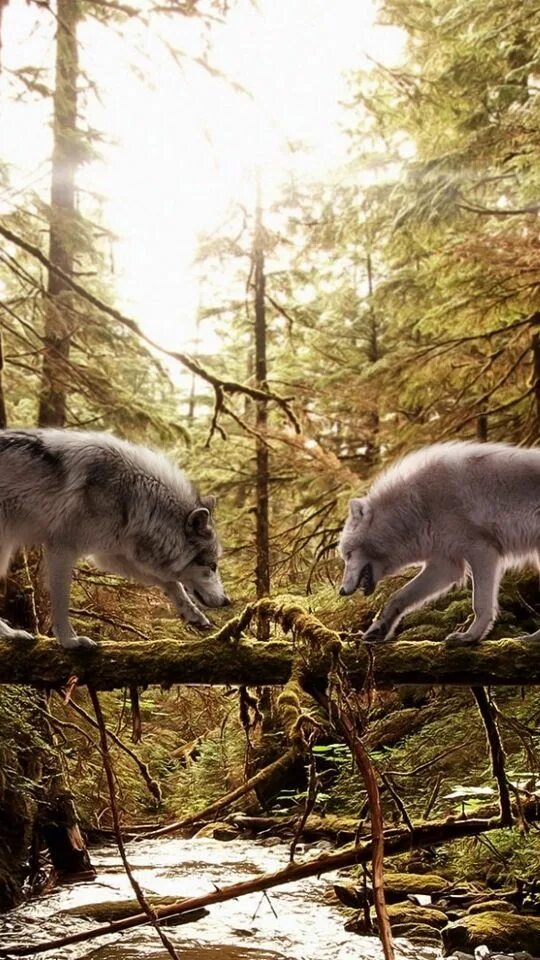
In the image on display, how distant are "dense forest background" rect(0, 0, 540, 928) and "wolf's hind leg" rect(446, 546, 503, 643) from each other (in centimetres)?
96

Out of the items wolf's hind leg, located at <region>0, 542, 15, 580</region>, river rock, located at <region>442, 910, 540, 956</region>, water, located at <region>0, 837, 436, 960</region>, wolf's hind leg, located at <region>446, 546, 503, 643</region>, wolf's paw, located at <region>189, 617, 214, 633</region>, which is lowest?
water, located at <region>0, 837, 436, 960</region>

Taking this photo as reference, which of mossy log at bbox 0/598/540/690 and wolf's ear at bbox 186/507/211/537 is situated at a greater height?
wolf's ear at bbox 186/507/211/537

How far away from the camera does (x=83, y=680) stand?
4.82 meters

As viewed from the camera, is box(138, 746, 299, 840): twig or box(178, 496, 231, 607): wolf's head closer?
box(138, 746, 299, 840): twig

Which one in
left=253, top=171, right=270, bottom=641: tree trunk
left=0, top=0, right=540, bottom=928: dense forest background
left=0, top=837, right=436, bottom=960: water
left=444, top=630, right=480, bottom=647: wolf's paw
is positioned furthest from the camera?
left=253, top=171, right=270, bottom=641: tree trunk

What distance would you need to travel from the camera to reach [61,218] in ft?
38.2

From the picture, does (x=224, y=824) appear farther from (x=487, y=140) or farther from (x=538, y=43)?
(x=538, y=43)

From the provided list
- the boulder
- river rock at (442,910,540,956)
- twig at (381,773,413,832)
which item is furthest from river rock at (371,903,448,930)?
twig at (381,773,413,832)

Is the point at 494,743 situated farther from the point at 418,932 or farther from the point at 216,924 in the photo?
the point at 216,924

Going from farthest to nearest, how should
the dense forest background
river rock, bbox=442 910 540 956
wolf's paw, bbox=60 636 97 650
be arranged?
1. the dense forest background
2. river rock, bbox=442 910 540 956
3. wolf's paw, bbox=60 636 97 650

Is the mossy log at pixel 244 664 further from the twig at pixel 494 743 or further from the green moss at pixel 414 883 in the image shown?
the green moss at pixel 414 883

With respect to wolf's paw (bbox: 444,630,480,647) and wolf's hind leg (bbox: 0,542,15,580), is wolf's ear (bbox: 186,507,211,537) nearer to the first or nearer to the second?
wolf's hind leg (bbox: 0,542,15,580)

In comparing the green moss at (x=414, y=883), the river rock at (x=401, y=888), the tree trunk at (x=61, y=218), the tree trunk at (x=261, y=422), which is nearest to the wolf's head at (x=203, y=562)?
the river rock at (x=401, y=888)

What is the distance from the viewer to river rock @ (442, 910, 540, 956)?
732 cm
